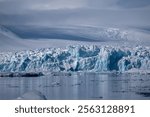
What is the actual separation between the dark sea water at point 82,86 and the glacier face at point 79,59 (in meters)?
0.08

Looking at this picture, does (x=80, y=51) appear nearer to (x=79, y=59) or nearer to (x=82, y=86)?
(x=79, y=59)

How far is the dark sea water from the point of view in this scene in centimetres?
364

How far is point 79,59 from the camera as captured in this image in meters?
3.81

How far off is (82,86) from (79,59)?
0.26m

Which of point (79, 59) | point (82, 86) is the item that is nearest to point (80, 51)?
point (79, 59)

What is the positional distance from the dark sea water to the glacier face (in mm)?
82

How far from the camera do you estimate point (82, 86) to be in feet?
12.7

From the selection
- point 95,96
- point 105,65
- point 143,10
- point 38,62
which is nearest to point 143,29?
point 143,10

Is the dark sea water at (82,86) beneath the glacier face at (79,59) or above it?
beneath

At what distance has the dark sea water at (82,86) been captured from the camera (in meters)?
3.64

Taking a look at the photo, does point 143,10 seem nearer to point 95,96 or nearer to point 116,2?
point 116,2

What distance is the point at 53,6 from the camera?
377cm

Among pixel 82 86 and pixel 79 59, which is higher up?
pixel 79 59

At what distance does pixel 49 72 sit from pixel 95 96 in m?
0.52
